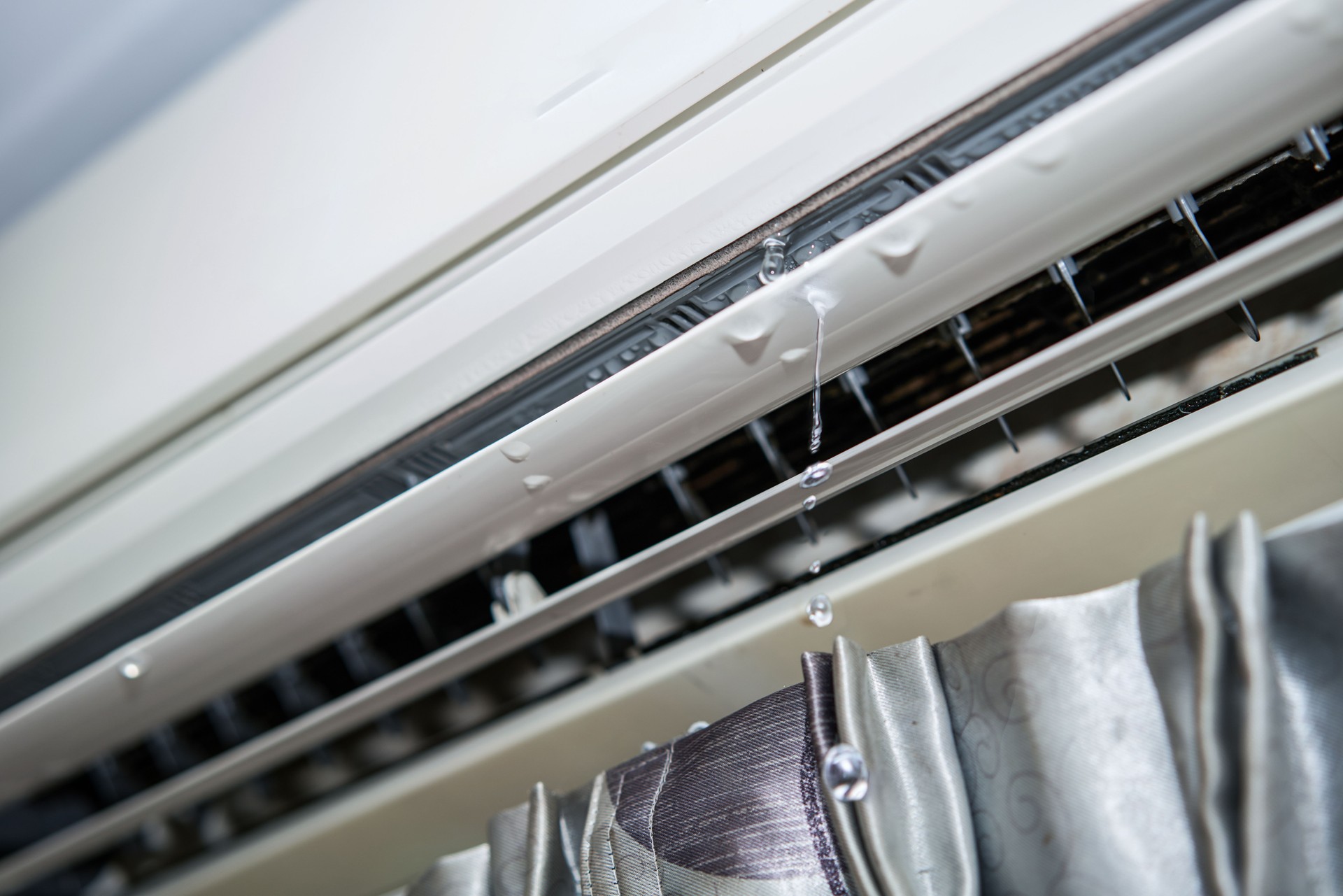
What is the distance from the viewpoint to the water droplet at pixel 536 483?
611mm

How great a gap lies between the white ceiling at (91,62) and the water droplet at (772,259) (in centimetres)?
49

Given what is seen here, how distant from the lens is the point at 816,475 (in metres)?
0.56

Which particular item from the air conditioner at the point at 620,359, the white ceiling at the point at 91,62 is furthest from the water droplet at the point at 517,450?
the white ceiling at the point at 91,62

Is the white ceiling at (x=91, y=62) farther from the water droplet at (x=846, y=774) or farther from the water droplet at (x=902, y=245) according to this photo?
the water droplet at (x=846, y=774)

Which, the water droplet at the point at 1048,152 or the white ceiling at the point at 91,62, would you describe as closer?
the water droplet at the point at 1048,152

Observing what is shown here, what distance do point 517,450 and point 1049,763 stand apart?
37cm

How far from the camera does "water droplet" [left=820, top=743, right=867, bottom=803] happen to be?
459mm

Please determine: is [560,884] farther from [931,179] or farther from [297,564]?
[931,179]

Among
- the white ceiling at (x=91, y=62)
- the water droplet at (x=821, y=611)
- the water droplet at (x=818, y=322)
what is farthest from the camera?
the white ceiling at (x=91, y=62)

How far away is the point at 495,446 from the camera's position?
595 mm

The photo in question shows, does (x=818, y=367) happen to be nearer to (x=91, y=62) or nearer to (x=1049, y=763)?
(x=1049, y=763)

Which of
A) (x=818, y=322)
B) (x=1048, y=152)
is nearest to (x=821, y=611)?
(x=818, y=322)

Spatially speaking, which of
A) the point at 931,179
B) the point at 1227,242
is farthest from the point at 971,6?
the point at 1227,242

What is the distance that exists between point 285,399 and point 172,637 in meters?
0.26
